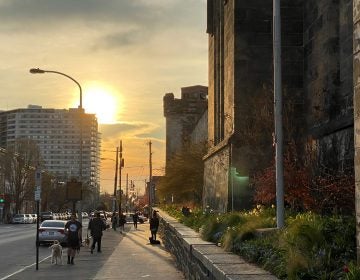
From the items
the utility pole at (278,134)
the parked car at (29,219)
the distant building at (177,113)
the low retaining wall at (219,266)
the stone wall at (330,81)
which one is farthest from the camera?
the distant building at (177,113)

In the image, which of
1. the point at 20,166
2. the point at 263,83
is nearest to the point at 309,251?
the point at 263,83

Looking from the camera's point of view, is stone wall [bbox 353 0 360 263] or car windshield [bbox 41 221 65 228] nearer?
stone wall [bbox 353 0 360 263]

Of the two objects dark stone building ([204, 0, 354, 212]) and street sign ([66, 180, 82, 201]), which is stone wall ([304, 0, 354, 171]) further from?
street sign ([66, 180, 82, 201])

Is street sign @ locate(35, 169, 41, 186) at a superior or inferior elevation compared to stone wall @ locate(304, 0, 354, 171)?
inferior

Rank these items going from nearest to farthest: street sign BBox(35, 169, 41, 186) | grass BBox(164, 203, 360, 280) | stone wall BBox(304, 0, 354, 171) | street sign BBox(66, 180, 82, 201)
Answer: grass BBox(164, 203, 360, 280) → stone wall BBox(304, 0, 354, 171) → street sign BBox(35, 169, 41, 186) → street sign BBox(66, 180, 82, 201)

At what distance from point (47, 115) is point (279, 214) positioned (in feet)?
544

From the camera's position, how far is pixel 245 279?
6562mm

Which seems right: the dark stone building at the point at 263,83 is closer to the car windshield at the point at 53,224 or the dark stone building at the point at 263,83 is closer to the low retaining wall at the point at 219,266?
the low retaining wall at the point at 219,266

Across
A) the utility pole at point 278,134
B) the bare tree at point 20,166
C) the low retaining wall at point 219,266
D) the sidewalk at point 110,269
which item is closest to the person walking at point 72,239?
the sidewalk at point 110,269

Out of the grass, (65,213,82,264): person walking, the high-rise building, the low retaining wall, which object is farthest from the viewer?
the high-rise building

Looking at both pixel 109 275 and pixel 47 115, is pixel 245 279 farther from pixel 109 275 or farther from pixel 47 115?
pixel 47 115

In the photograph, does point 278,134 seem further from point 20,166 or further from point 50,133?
point 50,133

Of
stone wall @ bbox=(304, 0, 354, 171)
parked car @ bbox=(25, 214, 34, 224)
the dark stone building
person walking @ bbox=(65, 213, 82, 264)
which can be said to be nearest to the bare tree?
parked car @ bbox=(25, 214, 34, 224)

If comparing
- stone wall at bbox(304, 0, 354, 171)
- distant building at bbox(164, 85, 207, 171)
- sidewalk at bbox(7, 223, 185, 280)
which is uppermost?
distant building at bbox(164, 85, 207, 171)
